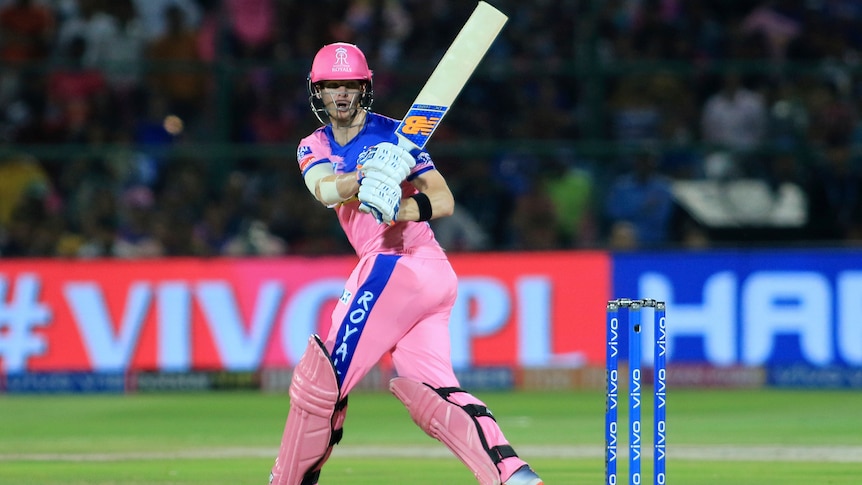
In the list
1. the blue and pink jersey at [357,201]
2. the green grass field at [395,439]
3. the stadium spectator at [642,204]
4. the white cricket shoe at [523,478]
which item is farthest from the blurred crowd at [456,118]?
the white cricket shoe at [523,478]

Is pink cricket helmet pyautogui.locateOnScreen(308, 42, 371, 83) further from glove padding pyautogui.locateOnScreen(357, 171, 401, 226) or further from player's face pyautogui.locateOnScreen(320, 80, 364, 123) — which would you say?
glove padding pyautogui.locateOnScreen(357, 171, 401, 226)

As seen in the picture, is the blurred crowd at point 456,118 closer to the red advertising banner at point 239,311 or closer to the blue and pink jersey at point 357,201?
the red advertising banner at point 239,311

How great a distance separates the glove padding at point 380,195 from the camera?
18.6 ft

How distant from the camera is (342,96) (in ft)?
20.1

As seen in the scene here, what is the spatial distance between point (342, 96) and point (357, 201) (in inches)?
17.0

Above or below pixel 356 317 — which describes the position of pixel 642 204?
above

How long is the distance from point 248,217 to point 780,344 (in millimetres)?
5095

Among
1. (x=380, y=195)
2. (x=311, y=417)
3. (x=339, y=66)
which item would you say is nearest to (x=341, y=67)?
(x=339, y=66)

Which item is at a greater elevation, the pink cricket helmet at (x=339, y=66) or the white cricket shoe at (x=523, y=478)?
the pink cricket helmet at (x=339, y=66)

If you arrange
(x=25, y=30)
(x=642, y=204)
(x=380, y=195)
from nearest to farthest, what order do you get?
(x=380, y=195), (x=642, y=204), (x=25, y=30)

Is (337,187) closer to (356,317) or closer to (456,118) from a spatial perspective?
(356,317)

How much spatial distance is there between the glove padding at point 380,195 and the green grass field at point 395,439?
2373 millimetres

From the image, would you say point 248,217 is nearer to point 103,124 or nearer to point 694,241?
point 103,124

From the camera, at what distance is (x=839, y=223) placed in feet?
47.2
